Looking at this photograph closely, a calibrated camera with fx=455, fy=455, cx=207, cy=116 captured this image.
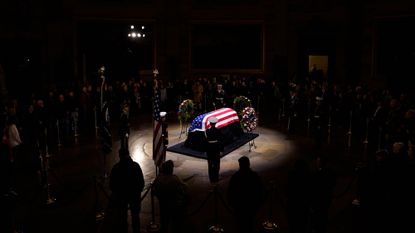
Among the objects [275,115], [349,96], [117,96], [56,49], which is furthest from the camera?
[56,49]

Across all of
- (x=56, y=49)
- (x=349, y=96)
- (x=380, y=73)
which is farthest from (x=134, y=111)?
(x=380, y=73)

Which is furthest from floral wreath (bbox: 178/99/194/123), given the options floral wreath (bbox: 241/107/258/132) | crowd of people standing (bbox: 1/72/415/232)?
crowd of people standing (bbox: 1/72/415/232)

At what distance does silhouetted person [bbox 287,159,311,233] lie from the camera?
8180 millimetres

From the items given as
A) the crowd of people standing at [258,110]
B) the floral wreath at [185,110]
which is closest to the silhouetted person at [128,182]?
the crowd of people standing at [258,110]

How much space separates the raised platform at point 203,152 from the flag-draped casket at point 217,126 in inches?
4.9

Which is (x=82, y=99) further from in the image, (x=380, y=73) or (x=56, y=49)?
(x=380, y=73)

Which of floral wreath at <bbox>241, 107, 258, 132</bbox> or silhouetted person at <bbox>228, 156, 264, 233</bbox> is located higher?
floral wreath at <bbox>241, 107, 258, 132</bbox>

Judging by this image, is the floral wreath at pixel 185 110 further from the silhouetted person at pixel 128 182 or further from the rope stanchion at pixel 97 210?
the silhouetted person at pixel 128 182

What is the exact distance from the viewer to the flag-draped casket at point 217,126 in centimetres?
1492

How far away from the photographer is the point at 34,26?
2323 centimetres

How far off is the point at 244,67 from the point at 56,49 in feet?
35.8

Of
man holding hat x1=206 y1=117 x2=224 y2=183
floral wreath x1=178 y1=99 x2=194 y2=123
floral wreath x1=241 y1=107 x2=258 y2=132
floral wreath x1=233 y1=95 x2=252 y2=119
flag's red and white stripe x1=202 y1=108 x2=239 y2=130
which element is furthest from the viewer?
floral wreath x1=233 y1=95 x2=252 y2=119

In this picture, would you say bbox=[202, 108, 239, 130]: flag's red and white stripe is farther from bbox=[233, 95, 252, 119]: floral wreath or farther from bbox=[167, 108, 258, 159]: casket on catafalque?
bbox=[233, 95, 252, 119]: floral wreath

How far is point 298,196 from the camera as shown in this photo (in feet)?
27.1
